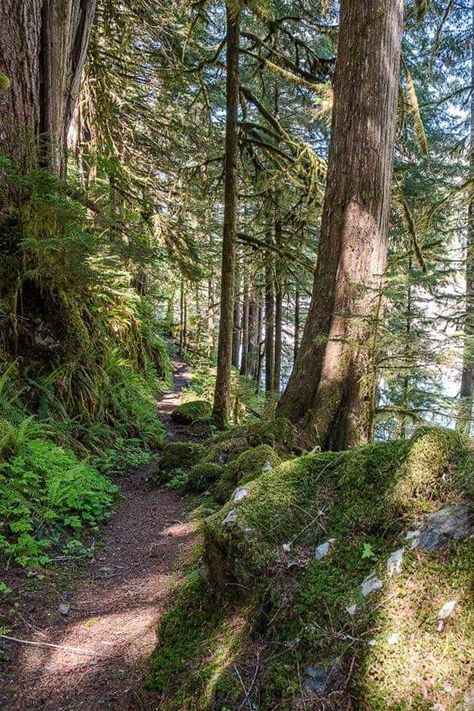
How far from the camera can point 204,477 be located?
4.65 metres

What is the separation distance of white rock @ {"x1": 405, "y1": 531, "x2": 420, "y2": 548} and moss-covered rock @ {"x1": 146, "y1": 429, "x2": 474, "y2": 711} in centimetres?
2

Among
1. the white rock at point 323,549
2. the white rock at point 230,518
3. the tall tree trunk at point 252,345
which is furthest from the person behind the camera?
the tall tree trunk at point 252,345

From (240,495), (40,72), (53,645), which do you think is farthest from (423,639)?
(40,72)

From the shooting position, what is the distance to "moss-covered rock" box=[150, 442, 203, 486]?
512 cm

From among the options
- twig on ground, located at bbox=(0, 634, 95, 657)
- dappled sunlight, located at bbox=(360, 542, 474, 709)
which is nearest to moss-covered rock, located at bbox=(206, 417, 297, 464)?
twig on ground, located at bbox=(0, 634, 95, 657)

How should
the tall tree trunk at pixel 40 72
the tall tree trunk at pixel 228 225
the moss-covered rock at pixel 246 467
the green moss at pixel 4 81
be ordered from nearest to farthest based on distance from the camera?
the moss-covered rock at pixel 246 467 < the green moss at pixel 4 81 < the tall tree trunk at pixel 40 72 < the tall tree trunk at pixel 228 225

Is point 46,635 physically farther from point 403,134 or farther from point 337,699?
point 403,134

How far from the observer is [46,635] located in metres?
2.34

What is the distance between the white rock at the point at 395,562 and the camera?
1645 millimetres

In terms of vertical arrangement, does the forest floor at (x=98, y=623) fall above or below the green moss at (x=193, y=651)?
below

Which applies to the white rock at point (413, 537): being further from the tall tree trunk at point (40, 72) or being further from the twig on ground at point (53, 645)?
the tall tree trunk at point (40, 72)

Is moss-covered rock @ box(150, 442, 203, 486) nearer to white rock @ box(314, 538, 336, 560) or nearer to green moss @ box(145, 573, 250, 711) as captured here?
green moss @ box(145, 573, 250, 711)

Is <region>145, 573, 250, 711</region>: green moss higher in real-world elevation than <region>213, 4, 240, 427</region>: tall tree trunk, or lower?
lower

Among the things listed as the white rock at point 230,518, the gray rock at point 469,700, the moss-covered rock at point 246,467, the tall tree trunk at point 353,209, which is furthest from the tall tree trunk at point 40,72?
the gray rock at point 469,700
